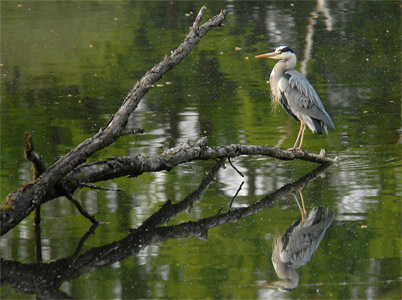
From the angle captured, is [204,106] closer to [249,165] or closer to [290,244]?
[249,165]

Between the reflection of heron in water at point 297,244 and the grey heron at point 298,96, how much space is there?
1.93 m

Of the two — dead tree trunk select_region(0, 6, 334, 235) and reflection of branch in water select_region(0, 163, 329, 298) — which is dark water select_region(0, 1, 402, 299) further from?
dead tree trunk select_region(0, 6, 334, 235)

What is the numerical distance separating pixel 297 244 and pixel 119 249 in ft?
5.29

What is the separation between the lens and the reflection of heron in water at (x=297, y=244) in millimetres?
6387

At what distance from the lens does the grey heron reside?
384 inches

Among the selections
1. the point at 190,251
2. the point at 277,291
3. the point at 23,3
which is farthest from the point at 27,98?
the point at 23,3

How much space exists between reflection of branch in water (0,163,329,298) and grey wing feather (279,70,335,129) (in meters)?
1.28

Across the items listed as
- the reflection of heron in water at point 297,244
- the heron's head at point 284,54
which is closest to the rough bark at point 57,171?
the reflection of heron in water at point 297,244

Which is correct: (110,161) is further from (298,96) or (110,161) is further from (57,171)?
(298,96)

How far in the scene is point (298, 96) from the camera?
9.84 meters

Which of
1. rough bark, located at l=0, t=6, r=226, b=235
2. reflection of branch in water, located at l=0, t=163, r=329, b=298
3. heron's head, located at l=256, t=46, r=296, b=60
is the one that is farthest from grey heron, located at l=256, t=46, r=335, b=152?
rough bark, located at l=0, t=6, r=226, b=235

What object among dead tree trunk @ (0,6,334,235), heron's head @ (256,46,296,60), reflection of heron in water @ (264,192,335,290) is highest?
heron's head @ (256,46,296,60)

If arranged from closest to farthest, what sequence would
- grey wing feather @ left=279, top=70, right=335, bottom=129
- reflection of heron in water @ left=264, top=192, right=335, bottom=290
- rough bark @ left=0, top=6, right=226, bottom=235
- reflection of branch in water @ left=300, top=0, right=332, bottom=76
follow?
reflection of heron in water @ left=264, top=192, right=335, bottom=290
rough bark @ left=0, top=6, right=226, bottom=235
grey wing feather @ left=279, top=70, right=335, bottom=129
reflection of branch in water @ left=300, top=0, right=332, bottom=76

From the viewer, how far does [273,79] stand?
33.8 ft
